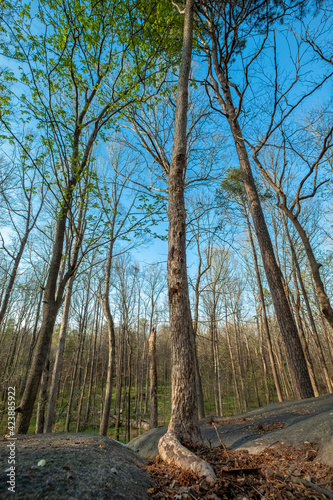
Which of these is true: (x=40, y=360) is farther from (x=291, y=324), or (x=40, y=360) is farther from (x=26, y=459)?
(x=291, y=324)

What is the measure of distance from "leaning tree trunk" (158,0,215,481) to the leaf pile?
0.15 meters

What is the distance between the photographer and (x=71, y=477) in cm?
134

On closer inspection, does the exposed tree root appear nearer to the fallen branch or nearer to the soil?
the soil

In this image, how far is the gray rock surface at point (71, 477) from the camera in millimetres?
1173

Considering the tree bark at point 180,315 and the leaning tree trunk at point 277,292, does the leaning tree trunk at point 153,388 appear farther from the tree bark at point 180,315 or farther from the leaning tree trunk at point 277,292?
the tree bark at point 180,315

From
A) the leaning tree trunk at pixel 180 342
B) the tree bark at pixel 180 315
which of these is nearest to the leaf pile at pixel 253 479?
the leaning tree trunk at pixel 180 342

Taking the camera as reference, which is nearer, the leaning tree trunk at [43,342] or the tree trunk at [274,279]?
the leaning tree trunk at [43,342]

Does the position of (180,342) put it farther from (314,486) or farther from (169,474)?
(314,486)

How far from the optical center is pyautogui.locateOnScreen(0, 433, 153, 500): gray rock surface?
46.2 inches

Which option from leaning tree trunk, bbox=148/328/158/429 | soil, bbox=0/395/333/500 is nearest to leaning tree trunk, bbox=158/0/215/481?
soil, bbox=0/395/333/500

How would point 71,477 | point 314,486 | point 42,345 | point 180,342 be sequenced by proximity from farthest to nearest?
point 42,345 < point 180,342 < point 314,486 < point 71,477

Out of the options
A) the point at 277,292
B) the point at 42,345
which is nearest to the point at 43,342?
the point at 42,345

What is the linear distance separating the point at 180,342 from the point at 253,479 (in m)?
1.37

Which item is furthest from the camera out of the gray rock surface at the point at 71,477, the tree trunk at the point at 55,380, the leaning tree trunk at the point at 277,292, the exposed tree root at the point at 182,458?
the tree trunk at the point at 55,380
